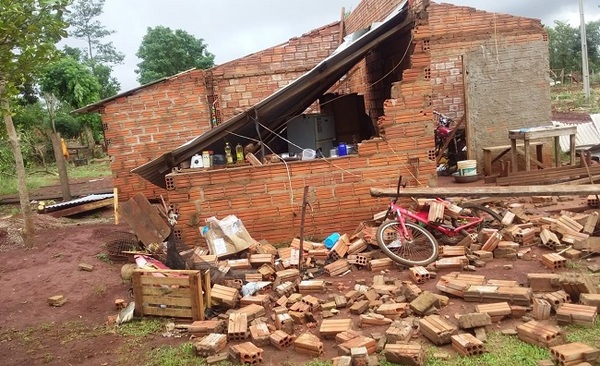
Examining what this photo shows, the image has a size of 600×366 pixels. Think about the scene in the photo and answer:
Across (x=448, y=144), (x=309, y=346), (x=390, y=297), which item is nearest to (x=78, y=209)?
(x=390, y=297)

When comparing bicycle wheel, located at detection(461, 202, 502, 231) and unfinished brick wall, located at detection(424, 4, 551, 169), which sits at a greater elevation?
unfinished brick wall, located at detection(424, 4, 551, 169)

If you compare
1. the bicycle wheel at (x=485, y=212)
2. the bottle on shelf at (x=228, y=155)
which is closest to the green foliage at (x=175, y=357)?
the bottle on shelf at (x=228, y=155)

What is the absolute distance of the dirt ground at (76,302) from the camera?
174 inches

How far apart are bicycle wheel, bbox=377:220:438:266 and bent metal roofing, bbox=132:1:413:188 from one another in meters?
2.39

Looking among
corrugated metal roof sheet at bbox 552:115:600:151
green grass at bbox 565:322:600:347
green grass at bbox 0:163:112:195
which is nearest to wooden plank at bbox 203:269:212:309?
green grass at bbox 565:322:600:347

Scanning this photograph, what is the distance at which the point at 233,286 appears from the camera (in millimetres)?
5637

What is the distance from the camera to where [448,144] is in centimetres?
1230

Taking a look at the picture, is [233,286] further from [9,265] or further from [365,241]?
[9,265]

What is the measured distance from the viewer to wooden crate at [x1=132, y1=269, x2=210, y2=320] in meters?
4.94

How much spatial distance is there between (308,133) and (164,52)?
99.7 feet

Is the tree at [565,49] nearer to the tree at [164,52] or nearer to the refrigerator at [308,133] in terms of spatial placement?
the tree at [164,52]

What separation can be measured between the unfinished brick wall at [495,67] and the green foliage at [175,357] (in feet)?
30.3

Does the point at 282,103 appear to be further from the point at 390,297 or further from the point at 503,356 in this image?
the point at 503,356

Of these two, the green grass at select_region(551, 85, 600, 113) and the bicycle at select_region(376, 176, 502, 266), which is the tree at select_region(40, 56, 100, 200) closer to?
the bicycle at select_region(376, 176, 502, 266)
